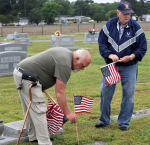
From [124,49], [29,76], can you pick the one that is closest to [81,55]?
[29,76]

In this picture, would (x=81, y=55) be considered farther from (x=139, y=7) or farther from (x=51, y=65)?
(x=139, y=7)

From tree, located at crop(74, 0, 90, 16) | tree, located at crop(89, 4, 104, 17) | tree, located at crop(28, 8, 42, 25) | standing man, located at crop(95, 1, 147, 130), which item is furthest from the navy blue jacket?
tree, located at crop(74, 0, 90, 16)

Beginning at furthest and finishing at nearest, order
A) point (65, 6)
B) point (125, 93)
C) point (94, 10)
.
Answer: point (65, 6), point (94, 10), point (125, 93)

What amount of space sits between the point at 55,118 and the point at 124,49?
1602 millimetres

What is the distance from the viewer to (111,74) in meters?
4.77

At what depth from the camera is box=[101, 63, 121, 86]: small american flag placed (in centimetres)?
477

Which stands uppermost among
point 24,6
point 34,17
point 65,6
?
point 65,6

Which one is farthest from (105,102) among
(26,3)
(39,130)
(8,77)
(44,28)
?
(26,3)

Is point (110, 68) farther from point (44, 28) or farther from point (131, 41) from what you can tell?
point (44, 28)

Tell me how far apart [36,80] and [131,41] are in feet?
5.99

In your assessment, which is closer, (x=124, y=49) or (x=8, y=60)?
(x=124, y=49)

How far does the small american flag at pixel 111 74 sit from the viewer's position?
15.6ft

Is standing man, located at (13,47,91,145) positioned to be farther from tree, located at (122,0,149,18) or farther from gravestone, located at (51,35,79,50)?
tree, located at (122,0,149,18)

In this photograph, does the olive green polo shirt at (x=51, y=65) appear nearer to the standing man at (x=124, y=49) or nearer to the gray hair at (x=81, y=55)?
the gray hair at (x=81, y=55)
